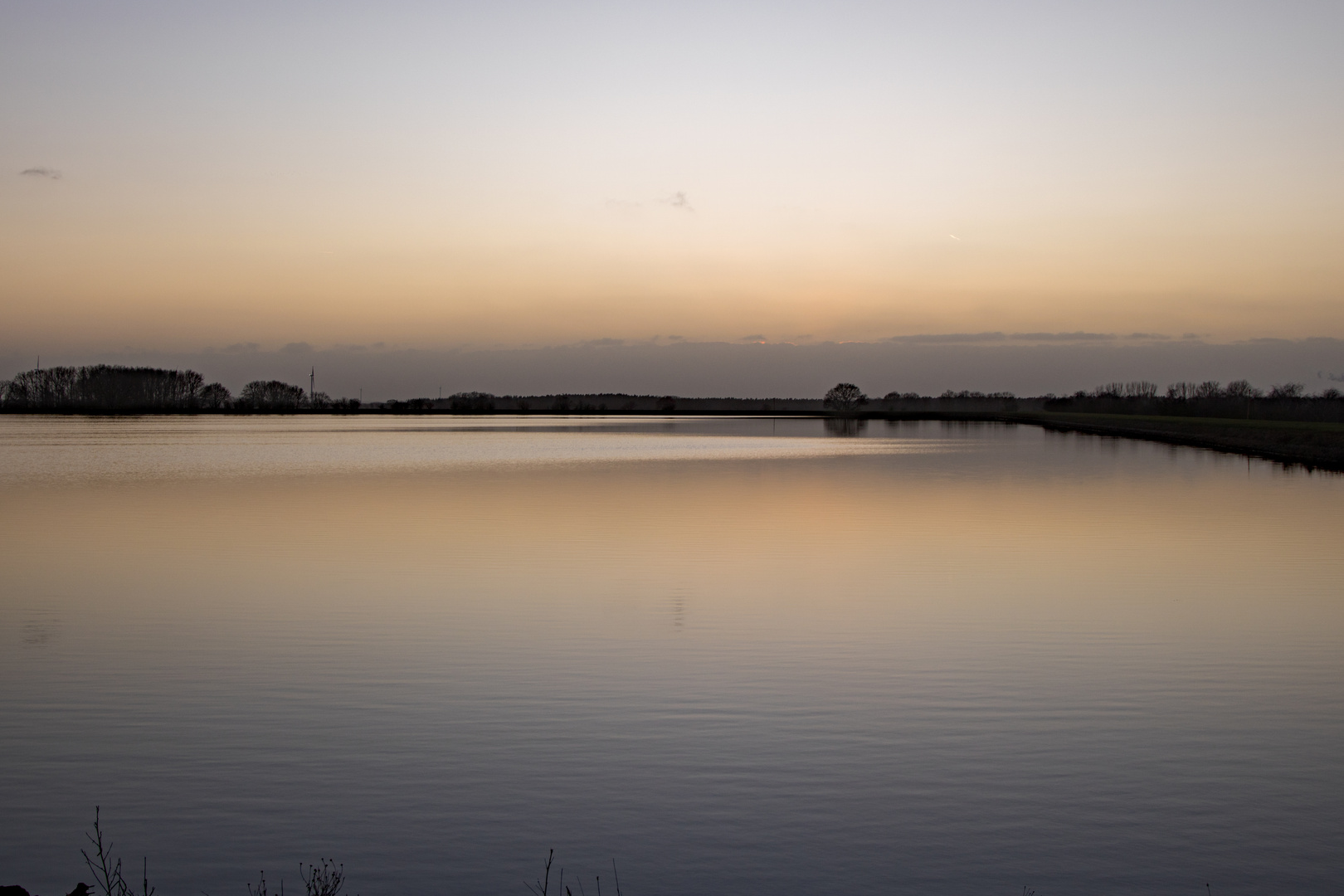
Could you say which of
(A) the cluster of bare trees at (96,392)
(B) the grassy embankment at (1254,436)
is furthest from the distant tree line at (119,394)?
(B) the grassy embankment at (1254,436)

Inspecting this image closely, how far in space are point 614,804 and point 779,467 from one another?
94.1ft

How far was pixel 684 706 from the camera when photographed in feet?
22.8

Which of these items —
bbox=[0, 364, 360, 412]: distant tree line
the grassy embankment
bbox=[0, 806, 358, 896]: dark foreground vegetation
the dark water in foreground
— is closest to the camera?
bbox=[0, 806, 358, 896]: dark foreground vegetation

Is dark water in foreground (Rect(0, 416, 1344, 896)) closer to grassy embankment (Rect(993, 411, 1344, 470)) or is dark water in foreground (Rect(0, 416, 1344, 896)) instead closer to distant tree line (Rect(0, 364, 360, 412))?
grassy embankment (Rect(993, 411, 1344, 470))

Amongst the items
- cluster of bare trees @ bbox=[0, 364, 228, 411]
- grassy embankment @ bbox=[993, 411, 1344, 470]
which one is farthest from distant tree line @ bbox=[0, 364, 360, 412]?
grassy embankment @ bbox=[993, 411, 1344, 470]

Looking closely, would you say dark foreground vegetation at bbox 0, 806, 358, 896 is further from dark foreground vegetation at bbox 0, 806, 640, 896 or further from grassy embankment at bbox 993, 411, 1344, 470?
grassy embankment at bbox 993, 411, 1344, 470

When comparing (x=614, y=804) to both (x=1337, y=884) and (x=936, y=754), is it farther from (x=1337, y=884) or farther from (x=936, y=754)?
(x=1337, y=884)

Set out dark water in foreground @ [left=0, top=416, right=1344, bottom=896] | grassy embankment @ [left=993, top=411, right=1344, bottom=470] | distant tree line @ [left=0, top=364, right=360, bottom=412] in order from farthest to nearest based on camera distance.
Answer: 1. distant tree line @ [left=0, top=364, right=360, bottom=412]
2. grassy embankment @ [left=993, top=411, right=1344, bottom=470]
3. dark water in foreground @ [left=0, top=416, right=1344, bottom=896]

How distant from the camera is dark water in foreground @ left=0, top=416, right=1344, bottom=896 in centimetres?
470

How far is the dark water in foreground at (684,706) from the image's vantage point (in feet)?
15.4

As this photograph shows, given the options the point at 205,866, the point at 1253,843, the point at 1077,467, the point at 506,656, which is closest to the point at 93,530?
the point at 506,656

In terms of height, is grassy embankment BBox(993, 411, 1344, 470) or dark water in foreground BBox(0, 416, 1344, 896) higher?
grassy embankment BBox(993, 411, 1344, 470)

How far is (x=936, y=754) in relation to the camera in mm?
5922

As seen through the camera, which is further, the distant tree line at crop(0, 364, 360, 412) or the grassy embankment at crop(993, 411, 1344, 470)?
the distant tree line at crop(0, 364, 360, 412)
